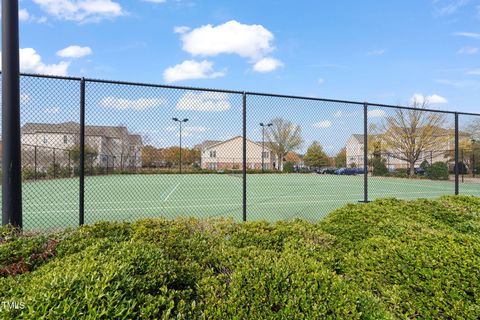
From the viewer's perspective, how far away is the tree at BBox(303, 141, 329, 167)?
8153 millimetres

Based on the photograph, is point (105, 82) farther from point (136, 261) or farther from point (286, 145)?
point (286, 145)

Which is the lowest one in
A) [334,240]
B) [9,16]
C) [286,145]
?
[334,240]

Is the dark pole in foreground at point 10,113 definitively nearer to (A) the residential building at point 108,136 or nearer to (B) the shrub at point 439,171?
(A) the residential building at point 108,136

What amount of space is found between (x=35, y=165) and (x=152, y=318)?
18.0 meters

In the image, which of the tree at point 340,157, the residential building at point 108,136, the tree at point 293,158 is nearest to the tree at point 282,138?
the tree at point 293,158

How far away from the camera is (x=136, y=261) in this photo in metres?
1.98

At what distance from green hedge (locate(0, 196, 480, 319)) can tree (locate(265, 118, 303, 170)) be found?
3883mm

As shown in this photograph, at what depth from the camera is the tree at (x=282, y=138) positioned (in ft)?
23.9

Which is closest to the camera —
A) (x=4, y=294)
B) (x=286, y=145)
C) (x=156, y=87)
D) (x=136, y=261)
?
(x=4, y=294)

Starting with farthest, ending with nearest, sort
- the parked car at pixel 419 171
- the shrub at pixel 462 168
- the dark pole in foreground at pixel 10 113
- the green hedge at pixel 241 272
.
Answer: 1. the parked car at pixel 419 171
2. the shrub at pixel 462 168
3. the dark pole in foreground at pixel 10 113
4. the green hedge at pixel 241 272

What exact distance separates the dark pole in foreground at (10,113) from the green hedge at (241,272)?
1.84 ft

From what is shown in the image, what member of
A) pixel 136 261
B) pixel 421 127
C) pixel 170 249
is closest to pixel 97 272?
pixel 136 261

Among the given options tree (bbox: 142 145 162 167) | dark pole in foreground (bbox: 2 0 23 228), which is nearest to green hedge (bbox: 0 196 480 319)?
dark pole in foreground (bbox: 2 0 23 228)

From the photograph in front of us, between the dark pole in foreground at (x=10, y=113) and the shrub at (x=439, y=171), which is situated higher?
the dark pole in foreground at (x=10, y=113)
